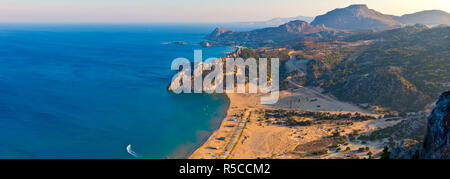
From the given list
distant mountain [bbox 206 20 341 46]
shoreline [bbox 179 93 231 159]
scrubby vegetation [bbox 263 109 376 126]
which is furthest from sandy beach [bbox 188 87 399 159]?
distant mountain [bbox 206 20 341 46]

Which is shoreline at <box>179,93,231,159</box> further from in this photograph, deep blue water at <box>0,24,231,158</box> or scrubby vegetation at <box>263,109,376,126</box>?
scrubby vegetation at <box>263,109,376,126</box>

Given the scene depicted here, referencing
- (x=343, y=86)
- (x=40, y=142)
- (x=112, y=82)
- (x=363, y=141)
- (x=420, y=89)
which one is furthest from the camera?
(x=112, y=82)

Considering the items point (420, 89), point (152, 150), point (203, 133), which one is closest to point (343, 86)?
point (420, 89)

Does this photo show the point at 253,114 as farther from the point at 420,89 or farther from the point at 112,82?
the point at 112,82

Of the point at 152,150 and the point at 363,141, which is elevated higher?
the point at 363,141

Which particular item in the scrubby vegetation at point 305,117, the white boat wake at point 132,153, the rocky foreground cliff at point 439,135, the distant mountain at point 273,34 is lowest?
the white boat wake at point 132,153

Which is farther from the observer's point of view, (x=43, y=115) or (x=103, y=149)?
(x=43, y=115)

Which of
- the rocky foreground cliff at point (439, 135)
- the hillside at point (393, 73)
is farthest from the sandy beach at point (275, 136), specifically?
the rocky foreground cliff at point (439, 135)

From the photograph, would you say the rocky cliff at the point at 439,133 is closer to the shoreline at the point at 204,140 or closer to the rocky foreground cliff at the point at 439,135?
the rocky foreground cliff at the point at 439,135
